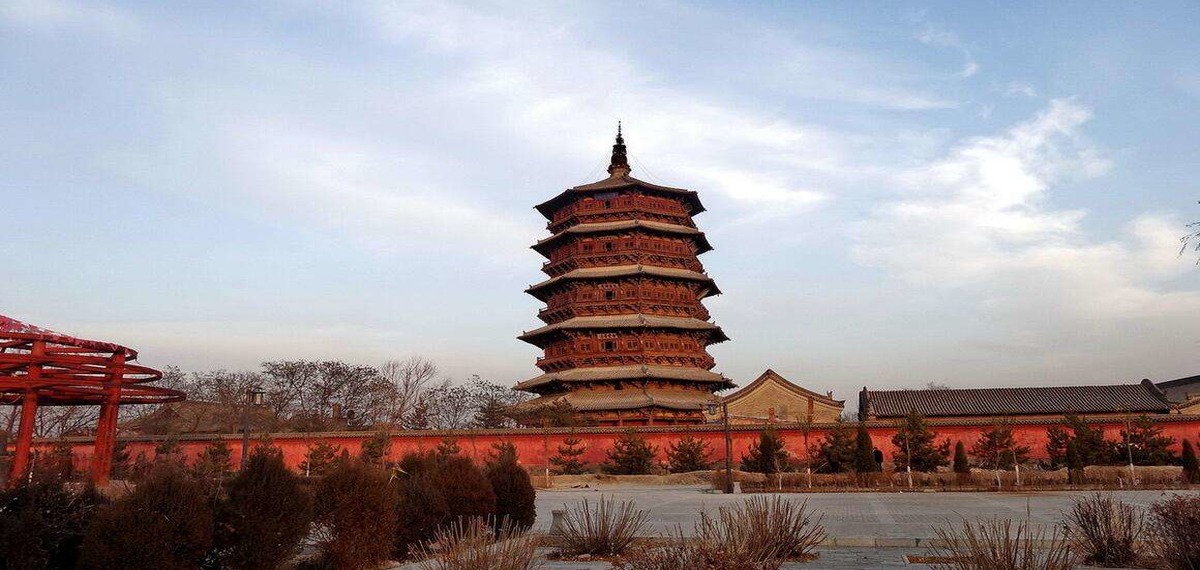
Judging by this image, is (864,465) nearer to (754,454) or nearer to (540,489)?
(754,454)

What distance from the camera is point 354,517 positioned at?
11.4 m

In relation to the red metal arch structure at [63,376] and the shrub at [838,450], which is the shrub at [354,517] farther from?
the shrub at [838,450]

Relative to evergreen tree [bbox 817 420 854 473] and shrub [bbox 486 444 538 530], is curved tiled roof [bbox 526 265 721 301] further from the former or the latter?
shrub [bbox 486 444 538 530]

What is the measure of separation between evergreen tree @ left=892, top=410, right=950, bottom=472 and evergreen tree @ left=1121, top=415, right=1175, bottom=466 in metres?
7.49

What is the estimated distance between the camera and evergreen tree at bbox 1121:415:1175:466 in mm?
34656

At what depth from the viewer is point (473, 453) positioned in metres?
A: 40.2

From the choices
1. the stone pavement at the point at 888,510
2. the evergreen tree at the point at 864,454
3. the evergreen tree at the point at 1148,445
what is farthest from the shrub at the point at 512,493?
the evergreen tree at the point at 1148,445

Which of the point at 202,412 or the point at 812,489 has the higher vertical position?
the point at 202,412

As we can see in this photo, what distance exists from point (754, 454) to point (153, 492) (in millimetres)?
30906

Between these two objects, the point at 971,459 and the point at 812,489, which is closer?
the point at 812,489

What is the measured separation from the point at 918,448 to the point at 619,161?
2847cm

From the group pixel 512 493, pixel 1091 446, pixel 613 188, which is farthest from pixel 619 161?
pixel 512 493

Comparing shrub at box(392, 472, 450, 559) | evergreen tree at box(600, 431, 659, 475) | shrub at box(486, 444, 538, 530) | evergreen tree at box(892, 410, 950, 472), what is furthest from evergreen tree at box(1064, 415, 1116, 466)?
shrub at box(392, 472, 450, 559)

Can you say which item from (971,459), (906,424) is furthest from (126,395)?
(971,459)
